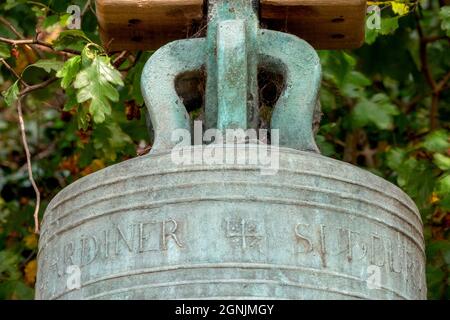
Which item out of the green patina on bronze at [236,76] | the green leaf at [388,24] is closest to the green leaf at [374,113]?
the green leaf at [388,24]

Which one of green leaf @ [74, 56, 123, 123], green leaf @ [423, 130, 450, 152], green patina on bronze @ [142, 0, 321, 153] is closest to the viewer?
green patina on bronze @ [142, 0, 321, 153]

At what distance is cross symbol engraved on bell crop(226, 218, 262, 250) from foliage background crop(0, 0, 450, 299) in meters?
0.98

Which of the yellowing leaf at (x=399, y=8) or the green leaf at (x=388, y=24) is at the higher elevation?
the green leaf at (x=388, y=24)

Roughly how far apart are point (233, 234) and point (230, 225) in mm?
27

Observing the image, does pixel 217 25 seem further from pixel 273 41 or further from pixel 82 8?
pixel 82 8

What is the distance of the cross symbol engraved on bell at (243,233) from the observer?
10.3ft

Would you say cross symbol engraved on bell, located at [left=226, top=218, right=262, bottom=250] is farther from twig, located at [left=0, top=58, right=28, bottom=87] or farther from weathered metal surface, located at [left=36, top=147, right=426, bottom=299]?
twig, located at [left=0, top=58, right=28, bottom=87]

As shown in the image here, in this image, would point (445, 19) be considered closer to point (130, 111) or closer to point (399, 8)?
point (399, 8)

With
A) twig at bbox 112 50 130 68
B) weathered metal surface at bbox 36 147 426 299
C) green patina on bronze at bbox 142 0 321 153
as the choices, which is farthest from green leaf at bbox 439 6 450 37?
weathered metal surface at bbox 36 147 426 299

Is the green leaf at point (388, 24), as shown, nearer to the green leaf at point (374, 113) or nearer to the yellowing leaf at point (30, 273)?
the green leaf at point (374, 113)

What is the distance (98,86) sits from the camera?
161 inches

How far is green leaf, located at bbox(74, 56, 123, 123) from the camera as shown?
4.05m

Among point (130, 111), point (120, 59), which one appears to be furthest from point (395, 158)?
point (120, 59)
